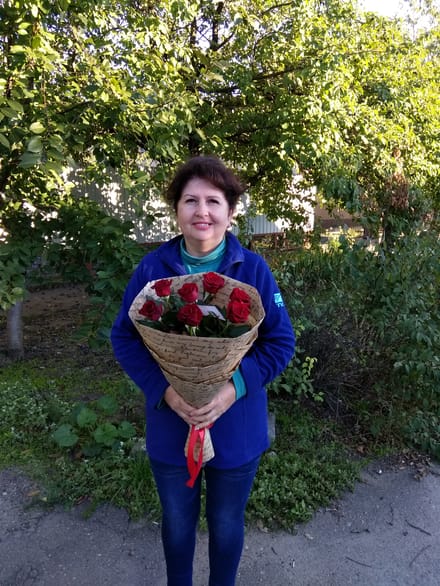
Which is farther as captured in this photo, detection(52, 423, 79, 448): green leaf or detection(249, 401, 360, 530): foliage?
detection(52, 423, 79, 448): green leaf

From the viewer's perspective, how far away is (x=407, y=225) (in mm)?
3521

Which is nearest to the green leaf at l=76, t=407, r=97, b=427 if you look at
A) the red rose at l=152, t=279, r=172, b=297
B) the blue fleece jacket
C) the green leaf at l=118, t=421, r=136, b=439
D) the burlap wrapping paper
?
the green leaf at l=118, t=421, r=136, b=439

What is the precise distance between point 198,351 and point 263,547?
5.71 ft

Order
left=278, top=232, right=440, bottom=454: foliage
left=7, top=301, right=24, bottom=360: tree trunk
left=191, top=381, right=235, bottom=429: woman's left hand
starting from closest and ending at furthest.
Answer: left=191, top=381, right=235, bottom=429: woman's left hand
left=278, top=232, right=440, bottom=454: foliage
left=7, top=301, right=24, bottom=360: tree trunk

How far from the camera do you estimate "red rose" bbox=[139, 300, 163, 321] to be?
4.68ft

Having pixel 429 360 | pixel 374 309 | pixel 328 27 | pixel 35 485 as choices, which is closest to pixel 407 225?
pixel 374 309

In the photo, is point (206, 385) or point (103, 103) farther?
point (103, 103)

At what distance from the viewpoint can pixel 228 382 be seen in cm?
162

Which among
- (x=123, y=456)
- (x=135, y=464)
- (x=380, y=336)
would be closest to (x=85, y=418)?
(x=123, y=456)

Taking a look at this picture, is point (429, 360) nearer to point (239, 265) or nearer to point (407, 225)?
point (407, 225)

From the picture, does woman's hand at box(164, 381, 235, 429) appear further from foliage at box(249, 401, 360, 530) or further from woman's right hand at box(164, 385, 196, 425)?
foliage at box(249, 401, 360, 530)

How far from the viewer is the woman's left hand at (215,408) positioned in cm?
157

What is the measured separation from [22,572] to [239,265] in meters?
1.94

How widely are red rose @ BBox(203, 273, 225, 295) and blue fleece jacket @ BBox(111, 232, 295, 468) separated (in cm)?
24
